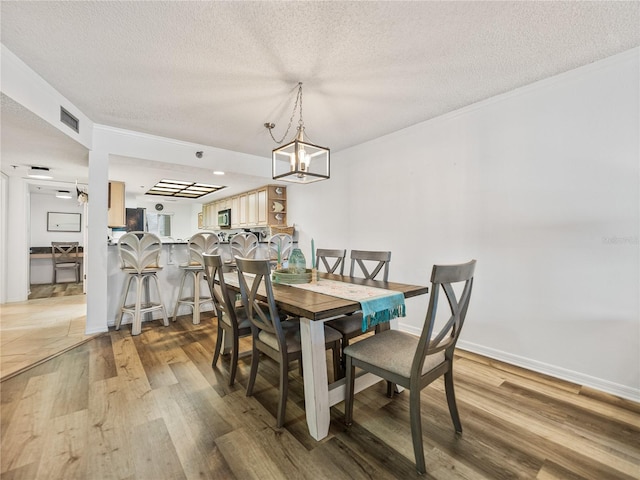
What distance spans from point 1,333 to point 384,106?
15.9 ft

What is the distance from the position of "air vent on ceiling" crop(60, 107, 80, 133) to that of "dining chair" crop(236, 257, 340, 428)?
91.9 inches

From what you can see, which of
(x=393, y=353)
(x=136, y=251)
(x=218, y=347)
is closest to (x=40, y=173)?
(x=136, y=251)

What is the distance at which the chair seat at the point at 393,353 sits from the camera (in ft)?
4.70

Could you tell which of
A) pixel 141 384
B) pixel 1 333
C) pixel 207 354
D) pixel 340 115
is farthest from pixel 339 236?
pixel 1 333

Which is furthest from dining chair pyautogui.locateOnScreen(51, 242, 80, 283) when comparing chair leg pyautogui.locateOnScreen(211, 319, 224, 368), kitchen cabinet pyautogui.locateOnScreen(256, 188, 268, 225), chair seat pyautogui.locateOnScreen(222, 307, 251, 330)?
chair seat pyautogui.locateOnScreen(222, 307, 251, 330)

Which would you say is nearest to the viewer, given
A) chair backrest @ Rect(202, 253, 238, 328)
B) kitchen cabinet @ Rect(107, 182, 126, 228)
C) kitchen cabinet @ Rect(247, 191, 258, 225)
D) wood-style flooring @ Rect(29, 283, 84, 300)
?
chair backrest @ Rect(202, 253, 238, 328)

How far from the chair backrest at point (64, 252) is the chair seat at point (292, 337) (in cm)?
705

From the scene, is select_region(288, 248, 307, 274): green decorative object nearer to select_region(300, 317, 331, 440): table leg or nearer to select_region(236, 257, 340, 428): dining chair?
select_region(236, 257, 340, 428): dining chair

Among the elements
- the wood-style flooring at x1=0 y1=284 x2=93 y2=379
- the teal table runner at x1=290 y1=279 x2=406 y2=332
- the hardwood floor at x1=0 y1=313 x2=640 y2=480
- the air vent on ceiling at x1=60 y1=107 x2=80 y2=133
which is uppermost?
the air vent on ceiling at x1=60 y1=107 x2=80 y2=133

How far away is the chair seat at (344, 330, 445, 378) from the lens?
4.70 ft

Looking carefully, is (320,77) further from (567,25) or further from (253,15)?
(567,25)

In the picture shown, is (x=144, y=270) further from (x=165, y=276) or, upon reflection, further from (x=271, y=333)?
(x=271, y=333)

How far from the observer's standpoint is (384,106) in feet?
9.18

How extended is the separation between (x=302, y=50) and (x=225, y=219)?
17.7 ft
